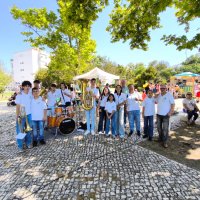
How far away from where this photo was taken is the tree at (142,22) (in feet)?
22.1

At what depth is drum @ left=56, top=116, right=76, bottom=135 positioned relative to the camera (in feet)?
22.2

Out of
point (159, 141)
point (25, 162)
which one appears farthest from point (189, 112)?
point (25, 162)

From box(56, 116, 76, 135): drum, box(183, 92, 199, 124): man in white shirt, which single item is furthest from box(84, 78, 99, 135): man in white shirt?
box(183, 92, 199, 124): man in white shirt

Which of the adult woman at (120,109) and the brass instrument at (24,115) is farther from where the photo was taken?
the adult woman at (120,109)

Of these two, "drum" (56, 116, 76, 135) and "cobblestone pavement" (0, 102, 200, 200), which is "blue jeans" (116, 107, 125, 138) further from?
"drum" (56, 116, 76, 135)

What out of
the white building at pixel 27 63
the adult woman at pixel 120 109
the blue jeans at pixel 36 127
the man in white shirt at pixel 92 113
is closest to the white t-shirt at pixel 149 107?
the adult woman at pixel 120 109

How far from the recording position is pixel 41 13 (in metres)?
14.5

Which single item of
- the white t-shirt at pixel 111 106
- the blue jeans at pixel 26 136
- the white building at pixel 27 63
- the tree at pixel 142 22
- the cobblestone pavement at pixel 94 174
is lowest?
the cobblestone pavement at pixel 94 174

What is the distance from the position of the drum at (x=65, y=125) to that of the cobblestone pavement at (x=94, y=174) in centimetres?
91

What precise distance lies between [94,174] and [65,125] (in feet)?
10.0

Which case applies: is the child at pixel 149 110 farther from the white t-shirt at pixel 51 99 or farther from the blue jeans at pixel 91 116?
the white t-shirt at pixel 51 99

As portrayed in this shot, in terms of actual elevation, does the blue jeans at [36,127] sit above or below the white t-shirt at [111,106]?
below

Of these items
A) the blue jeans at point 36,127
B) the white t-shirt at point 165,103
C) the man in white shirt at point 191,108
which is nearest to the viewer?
the white t-shirt at point 165,103

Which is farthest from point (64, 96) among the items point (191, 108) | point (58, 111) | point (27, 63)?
point (27, 63)
